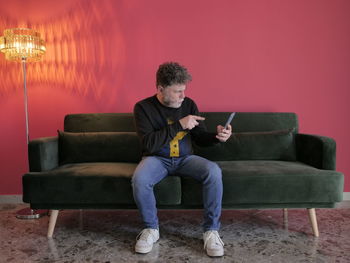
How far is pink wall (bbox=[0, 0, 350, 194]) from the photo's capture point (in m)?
2.49

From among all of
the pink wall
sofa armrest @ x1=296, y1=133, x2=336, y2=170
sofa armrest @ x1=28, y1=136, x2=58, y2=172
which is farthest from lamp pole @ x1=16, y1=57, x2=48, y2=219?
sofa armrest @ x1=296, y1=133, x2=336, y2=170

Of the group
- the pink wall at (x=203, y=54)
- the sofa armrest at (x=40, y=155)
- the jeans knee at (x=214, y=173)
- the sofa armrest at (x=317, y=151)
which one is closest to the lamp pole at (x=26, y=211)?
the pink wall at (x=203, y=54)

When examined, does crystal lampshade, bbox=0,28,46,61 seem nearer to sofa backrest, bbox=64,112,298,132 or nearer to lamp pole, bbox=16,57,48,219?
lamp pole, bbox=16,57,48,219

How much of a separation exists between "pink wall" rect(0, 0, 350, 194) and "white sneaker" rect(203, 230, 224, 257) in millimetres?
1216

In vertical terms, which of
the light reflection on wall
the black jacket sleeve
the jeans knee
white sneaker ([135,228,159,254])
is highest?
the light reflection on wall

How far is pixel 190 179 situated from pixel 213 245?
1.23 ft

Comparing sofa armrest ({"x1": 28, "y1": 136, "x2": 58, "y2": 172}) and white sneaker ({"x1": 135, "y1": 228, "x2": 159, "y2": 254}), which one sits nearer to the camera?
white sneaker ({"x1": 135, "y1": 228, "x2": 159, "y2": 254})

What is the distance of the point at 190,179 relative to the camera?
1.71 meters

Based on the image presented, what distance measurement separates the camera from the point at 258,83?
99.7 inches

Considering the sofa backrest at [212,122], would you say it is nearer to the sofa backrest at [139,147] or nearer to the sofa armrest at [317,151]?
the sofa backrest at [139,147]

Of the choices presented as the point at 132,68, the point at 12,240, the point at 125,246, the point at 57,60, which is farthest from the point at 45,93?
the point at 125,246

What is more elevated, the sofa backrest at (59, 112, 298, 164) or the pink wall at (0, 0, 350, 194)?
the pink wall at (0, 0, 350, 194)

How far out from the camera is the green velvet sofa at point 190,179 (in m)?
1.67

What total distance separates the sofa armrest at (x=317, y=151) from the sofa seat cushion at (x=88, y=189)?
908 mm
